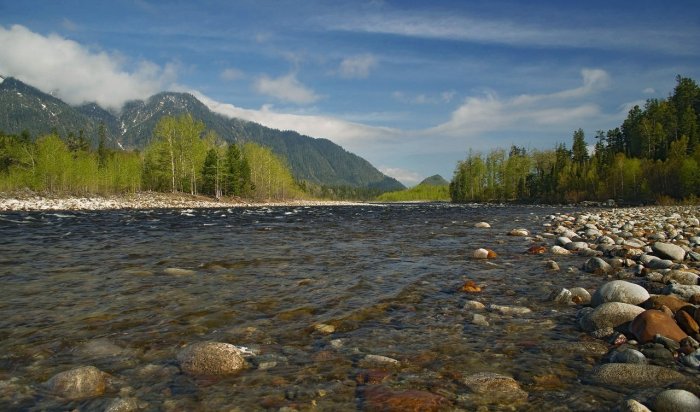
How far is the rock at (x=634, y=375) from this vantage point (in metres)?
4.22

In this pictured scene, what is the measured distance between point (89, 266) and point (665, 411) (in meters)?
11.9

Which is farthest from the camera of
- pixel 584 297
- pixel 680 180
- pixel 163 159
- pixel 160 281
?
pixel 163 159

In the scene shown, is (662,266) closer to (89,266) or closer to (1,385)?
(1,385)

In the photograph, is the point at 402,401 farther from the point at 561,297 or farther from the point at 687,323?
the point at 561,297

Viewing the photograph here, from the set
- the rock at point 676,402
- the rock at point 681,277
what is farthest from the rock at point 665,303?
the rock at point 676,402

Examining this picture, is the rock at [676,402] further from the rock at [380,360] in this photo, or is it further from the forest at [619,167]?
the forest at [619,167]

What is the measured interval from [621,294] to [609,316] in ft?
3.63

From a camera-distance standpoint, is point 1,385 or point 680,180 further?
point 680,180

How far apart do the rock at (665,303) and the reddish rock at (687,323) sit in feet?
1.71

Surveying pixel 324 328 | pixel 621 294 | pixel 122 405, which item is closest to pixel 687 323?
pixel 621 294

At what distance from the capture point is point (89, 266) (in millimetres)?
10852

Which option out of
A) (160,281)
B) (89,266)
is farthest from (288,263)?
(89,266)

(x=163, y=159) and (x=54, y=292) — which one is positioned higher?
(x=163, y=159)

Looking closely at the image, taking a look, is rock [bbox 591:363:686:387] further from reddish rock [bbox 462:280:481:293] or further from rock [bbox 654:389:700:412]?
reddish rock [bbox 462:280:481:293]
